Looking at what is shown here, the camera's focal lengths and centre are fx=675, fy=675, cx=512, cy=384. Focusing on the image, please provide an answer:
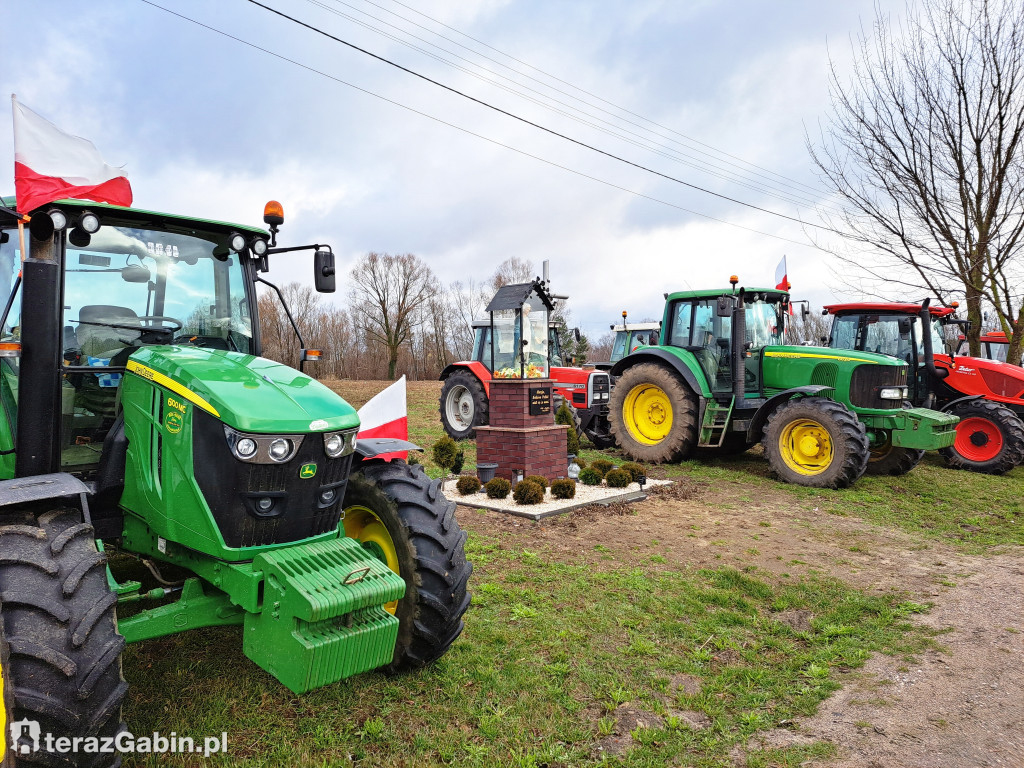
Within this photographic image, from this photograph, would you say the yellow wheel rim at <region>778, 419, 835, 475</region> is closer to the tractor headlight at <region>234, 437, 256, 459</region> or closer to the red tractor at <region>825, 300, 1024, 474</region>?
the red tractor at <region>825, 300, 1024, 474</region>

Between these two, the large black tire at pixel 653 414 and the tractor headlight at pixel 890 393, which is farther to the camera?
the large black tire at pixel 653 414

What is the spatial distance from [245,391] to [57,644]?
1.13 meters

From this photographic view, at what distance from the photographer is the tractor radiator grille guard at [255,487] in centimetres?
281

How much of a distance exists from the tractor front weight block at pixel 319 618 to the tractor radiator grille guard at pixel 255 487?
12 centimetres

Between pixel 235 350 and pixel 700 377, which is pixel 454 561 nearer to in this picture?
pixel 235 350

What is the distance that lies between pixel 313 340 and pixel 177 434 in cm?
4041

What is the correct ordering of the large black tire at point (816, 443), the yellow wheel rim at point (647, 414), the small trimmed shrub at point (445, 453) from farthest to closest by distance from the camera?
the yellow wheel rim at point (647, 414) → the small trimmed shrub at point (445, 453) → the large black tire at point (816, 443)

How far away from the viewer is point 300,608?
260 cm

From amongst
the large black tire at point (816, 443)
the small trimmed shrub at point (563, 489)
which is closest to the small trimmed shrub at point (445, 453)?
the small trimmed shrub at point (563, 489)

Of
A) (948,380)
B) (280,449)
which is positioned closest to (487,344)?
(948,380)

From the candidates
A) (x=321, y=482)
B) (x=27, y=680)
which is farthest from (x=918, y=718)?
(x=27, y=680)

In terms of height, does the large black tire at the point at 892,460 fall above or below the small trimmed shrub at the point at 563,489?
above

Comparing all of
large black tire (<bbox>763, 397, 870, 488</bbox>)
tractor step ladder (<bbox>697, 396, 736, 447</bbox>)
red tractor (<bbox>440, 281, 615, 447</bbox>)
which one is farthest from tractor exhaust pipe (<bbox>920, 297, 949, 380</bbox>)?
red tractor (<bbox>440, 281, 615, 447</bbox>)

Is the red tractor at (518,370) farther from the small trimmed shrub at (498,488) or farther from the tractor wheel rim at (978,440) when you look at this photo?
the tractor wheel rim at (978,440)
